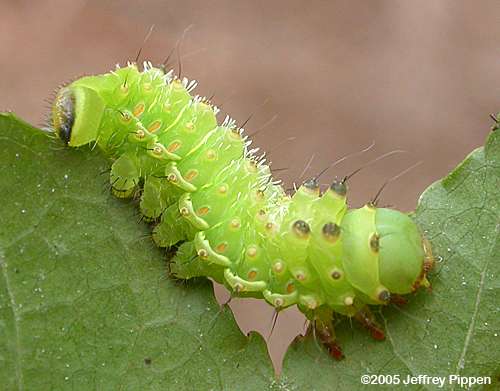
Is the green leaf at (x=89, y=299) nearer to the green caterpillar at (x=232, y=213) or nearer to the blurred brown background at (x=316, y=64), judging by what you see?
the green caterpillar at (x=232, y=213)

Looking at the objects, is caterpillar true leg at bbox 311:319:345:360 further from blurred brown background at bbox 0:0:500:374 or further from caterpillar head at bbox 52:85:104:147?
blurred brown background at bbox 0:0:500:374

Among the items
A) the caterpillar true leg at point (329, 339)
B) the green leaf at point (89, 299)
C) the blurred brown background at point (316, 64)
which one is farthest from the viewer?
the blurred brown background at point (316, 64)

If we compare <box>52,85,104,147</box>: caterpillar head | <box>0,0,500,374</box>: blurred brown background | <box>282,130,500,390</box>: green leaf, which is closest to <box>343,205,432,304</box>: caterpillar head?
<box>282,130,500,390</box>: green leaf

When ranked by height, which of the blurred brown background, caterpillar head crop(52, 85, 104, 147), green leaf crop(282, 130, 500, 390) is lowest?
the blurred brown background

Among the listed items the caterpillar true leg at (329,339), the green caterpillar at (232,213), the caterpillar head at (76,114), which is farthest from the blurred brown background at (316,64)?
the caterpillar true leg at (329,339)

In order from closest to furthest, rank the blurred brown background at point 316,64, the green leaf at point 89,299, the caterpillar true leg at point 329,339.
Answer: the green leaf at point 89,299 → the caterpillar true leg at point 329,339 → the blurred brown background at point 316,64

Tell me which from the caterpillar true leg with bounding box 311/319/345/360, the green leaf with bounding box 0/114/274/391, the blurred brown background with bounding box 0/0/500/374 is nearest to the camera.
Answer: the green leaf with bounding box 0/114/274/391
